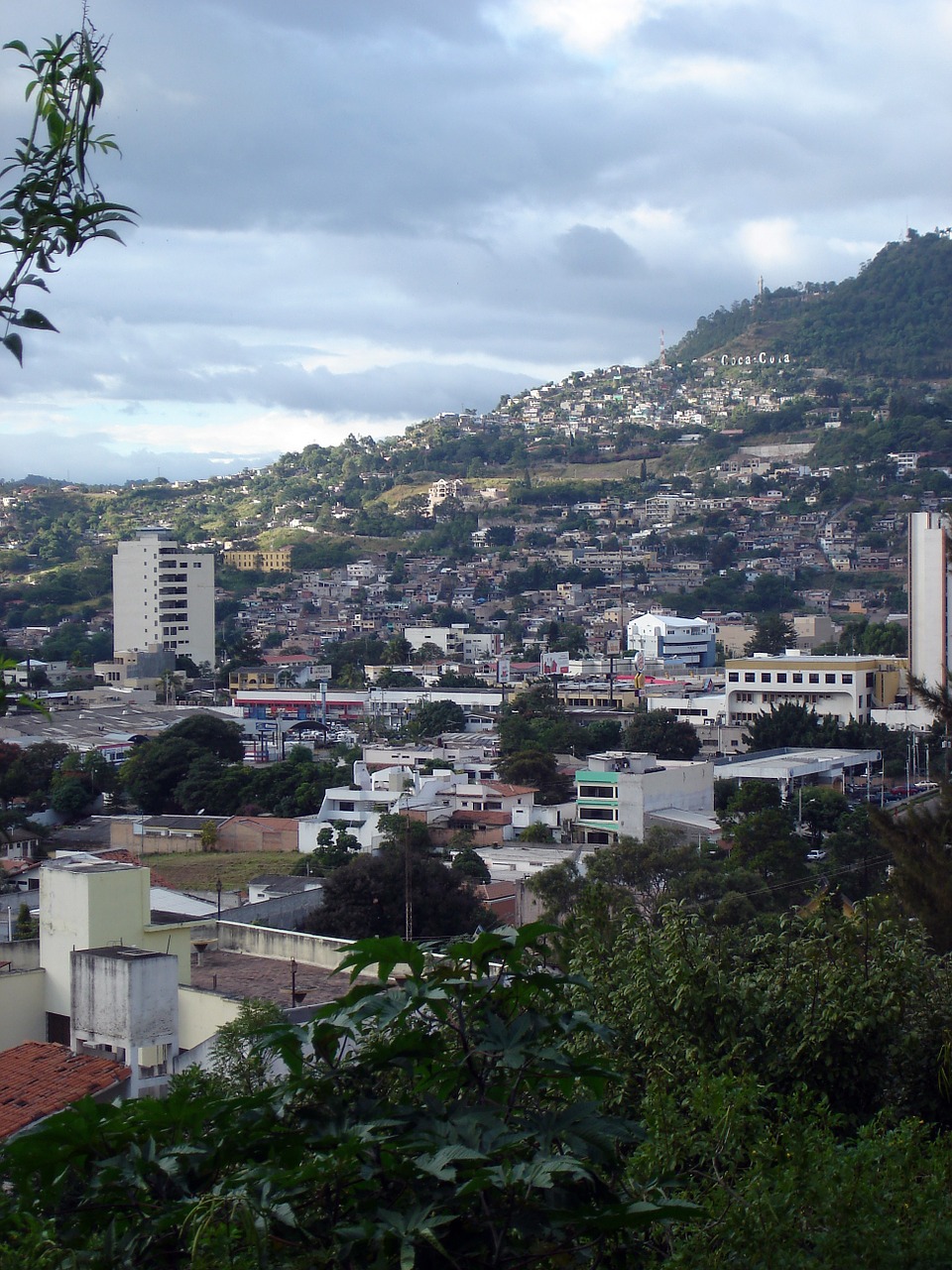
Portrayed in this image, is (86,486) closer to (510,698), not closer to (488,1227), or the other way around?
(510,698)

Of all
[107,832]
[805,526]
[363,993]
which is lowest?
[107,832]

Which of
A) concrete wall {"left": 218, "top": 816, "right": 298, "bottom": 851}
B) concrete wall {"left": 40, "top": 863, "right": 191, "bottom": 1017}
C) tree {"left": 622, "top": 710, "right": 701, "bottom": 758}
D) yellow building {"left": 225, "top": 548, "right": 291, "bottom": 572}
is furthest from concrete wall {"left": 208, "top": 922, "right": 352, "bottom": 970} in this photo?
yellow building {"left": 225, "top": 548, "right": 291, "bottom": 572}

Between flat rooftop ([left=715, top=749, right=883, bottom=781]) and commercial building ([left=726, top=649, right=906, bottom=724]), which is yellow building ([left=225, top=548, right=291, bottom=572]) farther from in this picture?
flat rooftop ([left=715, top=749, right=883, bottom=781])

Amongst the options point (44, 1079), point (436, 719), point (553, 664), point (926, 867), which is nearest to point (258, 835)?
point (436, 719)

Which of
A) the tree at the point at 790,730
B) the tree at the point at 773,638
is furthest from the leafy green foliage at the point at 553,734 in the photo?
the tree at the point at 773,638

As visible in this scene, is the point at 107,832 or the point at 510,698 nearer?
the point at 107,832

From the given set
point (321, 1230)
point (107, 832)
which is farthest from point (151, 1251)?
point (107, 832)

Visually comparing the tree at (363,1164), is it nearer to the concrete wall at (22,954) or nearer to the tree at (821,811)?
the concrete wall at (22,954)
